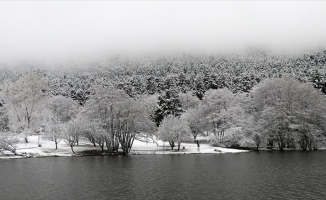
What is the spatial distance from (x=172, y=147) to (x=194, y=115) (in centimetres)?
1655

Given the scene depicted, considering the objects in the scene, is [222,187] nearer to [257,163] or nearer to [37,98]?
[257,163]

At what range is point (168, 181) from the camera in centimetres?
3972

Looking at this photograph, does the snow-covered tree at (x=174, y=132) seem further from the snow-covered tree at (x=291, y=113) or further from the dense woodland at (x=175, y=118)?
→ the snow-covered tree at (x=291, y=113)

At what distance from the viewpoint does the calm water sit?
3238cm

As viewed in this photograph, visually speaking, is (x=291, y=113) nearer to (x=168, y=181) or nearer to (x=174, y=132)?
(x=174, y=132)

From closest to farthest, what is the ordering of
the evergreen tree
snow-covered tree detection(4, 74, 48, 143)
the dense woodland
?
1. the dense woodland
2. snow-covered tree detection(4, 74, 48, 143)
3. the evergreen tree

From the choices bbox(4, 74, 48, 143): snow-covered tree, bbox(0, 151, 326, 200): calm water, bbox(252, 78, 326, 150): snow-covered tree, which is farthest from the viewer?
bbox(252, 78, 326, 150): snow-covered tree

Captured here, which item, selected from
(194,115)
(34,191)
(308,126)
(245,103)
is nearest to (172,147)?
(194,115)

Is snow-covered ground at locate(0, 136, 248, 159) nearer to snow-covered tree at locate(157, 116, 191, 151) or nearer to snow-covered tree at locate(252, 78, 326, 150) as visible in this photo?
snow-covered tree at locate(157, 116, 191, 151)

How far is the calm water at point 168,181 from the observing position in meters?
32.4

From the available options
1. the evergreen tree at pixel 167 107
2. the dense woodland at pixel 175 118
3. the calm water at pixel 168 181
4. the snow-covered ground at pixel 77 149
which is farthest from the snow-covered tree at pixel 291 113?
the calm water at pixel 168 181

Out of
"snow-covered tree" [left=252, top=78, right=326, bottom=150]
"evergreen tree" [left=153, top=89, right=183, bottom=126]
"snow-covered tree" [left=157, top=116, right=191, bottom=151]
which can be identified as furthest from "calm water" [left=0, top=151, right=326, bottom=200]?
"evergreen tree" [left=153, top=89, right=183, bottom=126]

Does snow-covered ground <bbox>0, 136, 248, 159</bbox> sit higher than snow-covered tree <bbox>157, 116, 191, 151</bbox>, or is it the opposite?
snow-covered tree <bbox>157, 116, 191, 151</bbox>

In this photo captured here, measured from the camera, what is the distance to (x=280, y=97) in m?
85.5
